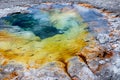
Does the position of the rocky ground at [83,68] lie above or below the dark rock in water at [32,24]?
below

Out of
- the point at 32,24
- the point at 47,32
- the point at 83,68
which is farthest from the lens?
the point at 32,24

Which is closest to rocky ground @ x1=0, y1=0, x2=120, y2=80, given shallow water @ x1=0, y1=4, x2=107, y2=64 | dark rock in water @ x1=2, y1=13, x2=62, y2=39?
shallow water @ x1=0, y1=4, x2=107, y2=64

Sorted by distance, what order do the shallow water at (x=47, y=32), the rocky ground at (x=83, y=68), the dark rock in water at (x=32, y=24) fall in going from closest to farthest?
the rocky ground at (x=83, y=68) → the shallow water at (x=47, y=32) → the dark rock in water at (x=32, y=24)

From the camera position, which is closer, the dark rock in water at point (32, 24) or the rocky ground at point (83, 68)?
the rocky ground at point (83, 68)

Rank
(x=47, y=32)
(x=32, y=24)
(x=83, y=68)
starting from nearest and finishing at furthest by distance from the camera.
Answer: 1. (x=83, y=68)
2. (x=47, y=32)
3. (x=32, y=24)

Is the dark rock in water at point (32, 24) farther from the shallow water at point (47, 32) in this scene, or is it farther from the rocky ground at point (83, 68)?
the rocky ground at point (83, 68)

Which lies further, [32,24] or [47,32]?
[32,24]

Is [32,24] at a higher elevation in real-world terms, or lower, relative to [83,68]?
higher

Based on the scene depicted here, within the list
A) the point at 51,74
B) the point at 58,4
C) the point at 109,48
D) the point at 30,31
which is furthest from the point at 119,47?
the point at 58,4

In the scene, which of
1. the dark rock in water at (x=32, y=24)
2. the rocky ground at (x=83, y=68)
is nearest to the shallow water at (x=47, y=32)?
the dark rock in water at (x=32, y=24)

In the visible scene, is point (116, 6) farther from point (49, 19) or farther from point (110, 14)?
point (49, 19)

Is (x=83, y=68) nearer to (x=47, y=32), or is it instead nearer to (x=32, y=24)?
(x=47, y=32)

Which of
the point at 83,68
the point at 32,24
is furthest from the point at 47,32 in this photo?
the point at 83,68
